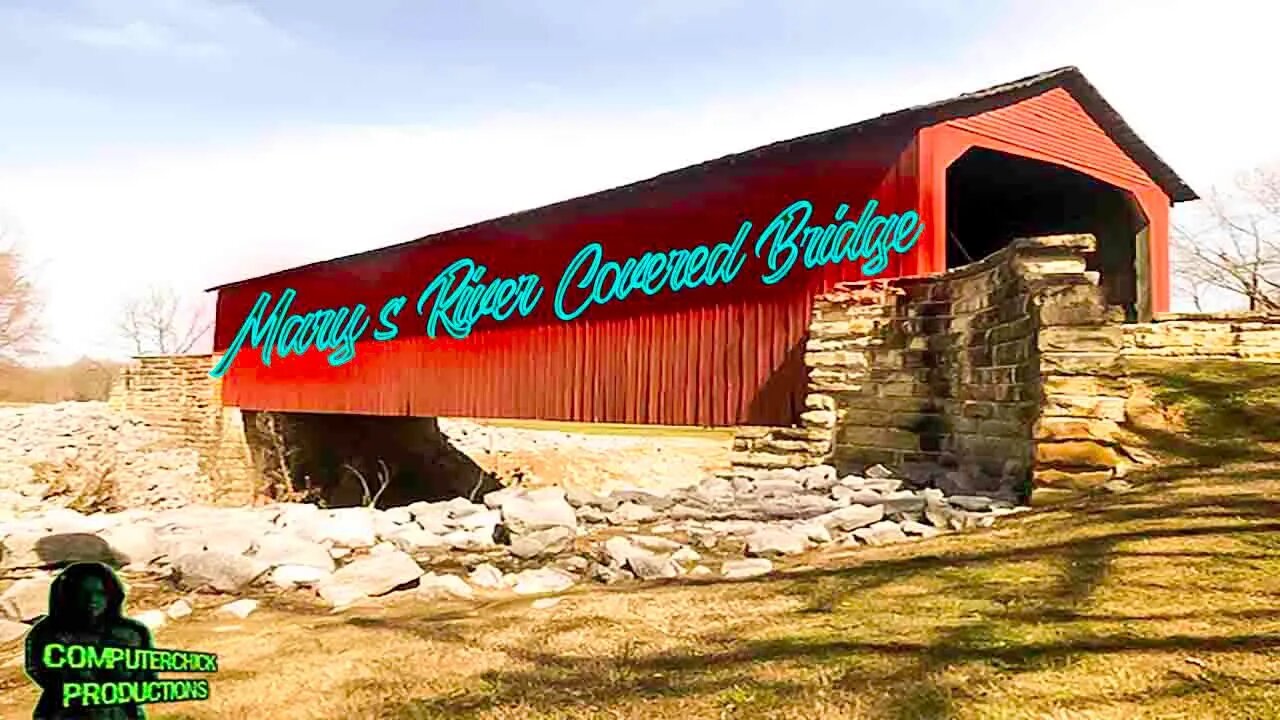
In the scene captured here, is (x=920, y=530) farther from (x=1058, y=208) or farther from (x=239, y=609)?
(x=1058, y=208)

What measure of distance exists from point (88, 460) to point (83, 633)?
1786 centimetres

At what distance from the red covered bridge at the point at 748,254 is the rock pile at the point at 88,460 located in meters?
4.48

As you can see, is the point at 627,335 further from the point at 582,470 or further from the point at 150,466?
the point at 150,466

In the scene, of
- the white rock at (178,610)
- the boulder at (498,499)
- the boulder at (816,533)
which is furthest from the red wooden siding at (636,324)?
the white rock at (178,610)

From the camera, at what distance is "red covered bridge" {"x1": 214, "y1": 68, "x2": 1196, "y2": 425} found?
8.89 m

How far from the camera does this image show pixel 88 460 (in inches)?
664

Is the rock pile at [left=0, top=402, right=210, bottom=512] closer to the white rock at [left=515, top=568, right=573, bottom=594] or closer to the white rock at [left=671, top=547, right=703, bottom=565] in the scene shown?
the white rock at [left=515, top=568, right=573, bottom=594]

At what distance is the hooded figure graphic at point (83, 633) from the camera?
5.44 ft

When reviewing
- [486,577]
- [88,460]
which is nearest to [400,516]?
[486,577]

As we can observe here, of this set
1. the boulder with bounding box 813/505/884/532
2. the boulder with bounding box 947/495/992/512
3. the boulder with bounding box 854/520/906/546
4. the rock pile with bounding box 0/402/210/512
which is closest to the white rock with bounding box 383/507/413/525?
the boulder with bounding box 813/505/884/532

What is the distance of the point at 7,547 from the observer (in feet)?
16.5

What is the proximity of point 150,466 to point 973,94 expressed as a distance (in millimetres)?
16054

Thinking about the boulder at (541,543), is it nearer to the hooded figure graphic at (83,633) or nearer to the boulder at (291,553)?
the boulder at (291,553)

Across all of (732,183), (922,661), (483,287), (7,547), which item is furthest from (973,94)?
(7,547)
